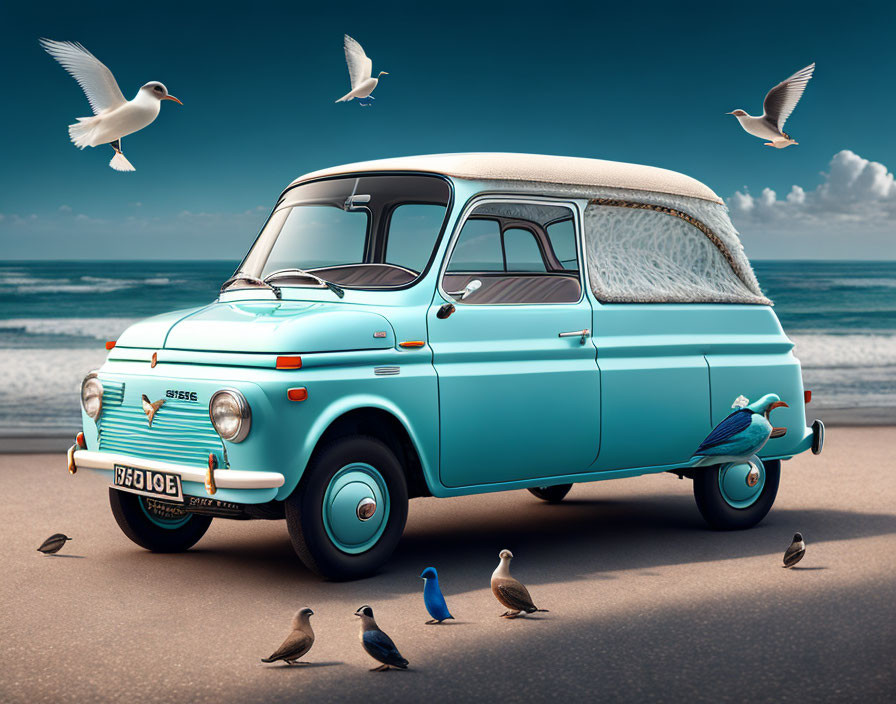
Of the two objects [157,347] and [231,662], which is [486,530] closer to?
[157,347]

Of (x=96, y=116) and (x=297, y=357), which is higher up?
(x=96, y=116)

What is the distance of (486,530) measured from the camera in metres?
7.73

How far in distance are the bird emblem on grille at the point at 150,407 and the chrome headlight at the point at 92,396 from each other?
441 millimetres

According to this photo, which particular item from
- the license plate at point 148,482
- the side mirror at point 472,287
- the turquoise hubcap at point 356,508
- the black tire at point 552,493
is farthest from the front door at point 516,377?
the black tire at point 552,493

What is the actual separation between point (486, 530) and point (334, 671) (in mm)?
3232

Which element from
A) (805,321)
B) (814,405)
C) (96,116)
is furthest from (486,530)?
(805,321)

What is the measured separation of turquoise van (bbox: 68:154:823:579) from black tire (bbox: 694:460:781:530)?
0.7 inches

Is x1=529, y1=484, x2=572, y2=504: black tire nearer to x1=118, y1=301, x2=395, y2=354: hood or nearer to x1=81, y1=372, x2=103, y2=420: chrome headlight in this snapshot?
x1=118, y1=301, x2=395, y2=354: hood

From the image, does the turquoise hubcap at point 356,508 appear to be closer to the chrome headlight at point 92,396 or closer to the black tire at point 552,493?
the chrome headlight at point 92,396

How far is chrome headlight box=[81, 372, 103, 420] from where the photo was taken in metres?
6.38

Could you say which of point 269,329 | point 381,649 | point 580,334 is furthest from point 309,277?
point 381,649

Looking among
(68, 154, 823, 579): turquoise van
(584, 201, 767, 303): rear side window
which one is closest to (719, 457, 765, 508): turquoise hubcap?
(68, 154, 823, 579): turquoise van

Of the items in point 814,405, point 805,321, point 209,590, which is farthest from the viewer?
point 805,321

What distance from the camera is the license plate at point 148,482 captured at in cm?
582
